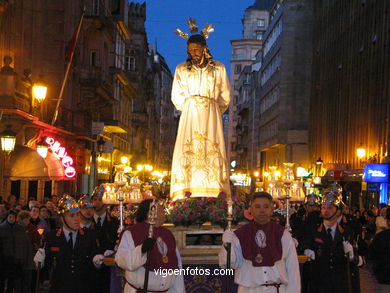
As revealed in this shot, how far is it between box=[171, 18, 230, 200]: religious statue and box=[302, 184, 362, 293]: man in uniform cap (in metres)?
2.81

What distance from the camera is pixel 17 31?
92.0 ft

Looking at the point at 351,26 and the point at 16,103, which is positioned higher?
the point at 351,26

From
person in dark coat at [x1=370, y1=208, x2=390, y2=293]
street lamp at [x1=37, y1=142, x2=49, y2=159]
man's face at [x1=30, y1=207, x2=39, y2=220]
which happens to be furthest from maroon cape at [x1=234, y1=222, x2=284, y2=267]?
street lamp at [x1=37, y1=142, x2=49, y2=159]

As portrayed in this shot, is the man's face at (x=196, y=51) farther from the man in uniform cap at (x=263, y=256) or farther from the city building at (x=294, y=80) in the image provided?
the city building at (x=294, y=80)

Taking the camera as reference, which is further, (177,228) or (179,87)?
(179,87)

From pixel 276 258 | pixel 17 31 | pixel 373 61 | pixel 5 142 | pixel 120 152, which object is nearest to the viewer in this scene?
pixel 276 258

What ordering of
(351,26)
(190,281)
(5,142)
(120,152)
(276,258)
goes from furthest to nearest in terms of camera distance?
(120,152) < (351,26) < (5,142) < (190,281) < (276,258)

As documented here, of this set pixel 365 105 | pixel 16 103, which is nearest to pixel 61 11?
pixel 16 103

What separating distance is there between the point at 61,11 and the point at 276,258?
90.2ft

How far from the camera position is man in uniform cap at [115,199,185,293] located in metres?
7.71

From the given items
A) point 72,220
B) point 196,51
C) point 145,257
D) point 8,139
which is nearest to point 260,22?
point 8,139

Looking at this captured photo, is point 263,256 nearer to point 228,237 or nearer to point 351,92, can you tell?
point 228,237

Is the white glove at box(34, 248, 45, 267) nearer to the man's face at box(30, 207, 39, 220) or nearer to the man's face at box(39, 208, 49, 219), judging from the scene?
the man's face at box(30, 207, 39, 220)

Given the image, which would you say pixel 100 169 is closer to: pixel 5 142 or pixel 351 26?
pixel 351 26
